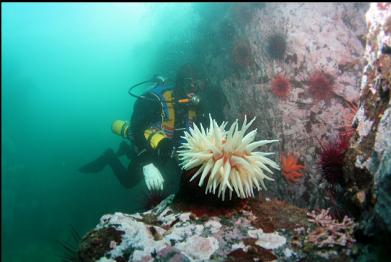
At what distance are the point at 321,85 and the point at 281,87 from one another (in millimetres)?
845

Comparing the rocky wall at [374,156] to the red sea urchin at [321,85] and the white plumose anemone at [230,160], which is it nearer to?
the white plumose anemone at [230,160]

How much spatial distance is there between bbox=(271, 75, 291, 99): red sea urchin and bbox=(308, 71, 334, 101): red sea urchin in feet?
1.57

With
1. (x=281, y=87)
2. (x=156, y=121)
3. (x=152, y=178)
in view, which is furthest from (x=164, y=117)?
(x=281, y=87)

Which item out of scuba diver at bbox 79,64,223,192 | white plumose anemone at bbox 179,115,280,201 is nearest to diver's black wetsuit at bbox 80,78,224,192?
scuba diver at bbox 79,64,223,192

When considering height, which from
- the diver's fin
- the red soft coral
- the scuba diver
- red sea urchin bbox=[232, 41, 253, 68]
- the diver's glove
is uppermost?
red sea urchin bbox=[232, 41, 253, 68]

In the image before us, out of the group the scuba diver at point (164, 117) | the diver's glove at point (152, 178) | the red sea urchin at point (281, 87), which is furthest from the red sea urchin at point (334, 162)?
the scuba diver at point (164, 117)

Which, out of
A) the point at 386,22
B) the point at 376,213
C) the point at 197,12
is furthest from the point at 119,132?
the point at 376,213

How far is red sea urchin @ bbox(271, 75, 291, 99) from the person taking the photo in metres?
6.47

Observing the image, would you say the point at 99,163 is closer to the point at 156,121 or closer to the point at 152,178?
the point at 156,121

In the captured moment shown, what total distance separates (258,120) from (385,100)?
3647 millimetres

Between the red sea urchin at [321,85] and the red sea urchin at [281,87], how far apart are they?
18.8 inches

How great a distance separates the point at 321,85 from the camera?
6191 mm

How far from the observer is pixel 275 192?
5.88 metres

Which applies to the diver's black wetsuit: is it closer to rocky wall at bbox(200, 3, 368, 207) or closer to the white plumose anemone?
rocky wall at bbox(200, 3, 368, 207)
